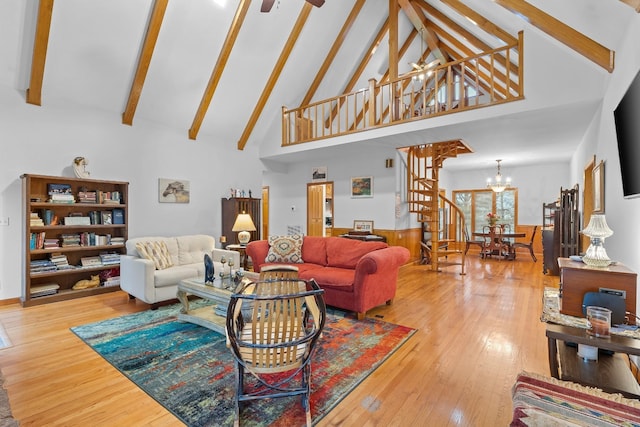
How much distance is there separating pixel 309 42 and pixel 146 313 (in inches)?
215

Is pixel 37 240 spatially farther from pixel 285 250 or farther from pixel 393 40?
pixel 393 40

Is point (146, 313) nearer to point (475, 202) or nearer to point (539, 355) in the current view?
point (539, 355)

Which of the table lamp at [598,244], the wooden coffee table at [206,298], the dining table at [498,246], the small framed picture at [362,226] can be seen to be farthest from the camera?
the dining table at [498,246]

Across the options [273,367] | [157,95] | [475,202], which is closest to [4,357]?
[273,367]

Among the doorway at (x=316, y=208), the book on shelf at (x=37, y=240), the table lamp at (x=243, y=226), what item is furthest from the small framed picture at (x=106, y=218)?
the doorway at (x=316, y=208)

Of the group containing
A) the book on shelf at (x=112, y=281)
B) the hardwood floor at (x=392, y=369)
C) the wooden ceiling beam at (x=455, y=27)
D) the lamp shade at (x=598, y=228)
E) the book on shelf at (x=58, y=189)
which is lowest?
the hardwood floor at (x=392, y=369)

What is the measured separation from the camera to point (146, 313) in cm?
374

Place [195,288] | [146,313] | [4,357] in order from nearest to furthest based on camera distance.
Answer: [4,357] < [195,288] < [146,313]

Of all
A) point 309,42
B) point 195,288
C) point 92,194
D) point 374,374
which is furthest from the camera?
point 309,42

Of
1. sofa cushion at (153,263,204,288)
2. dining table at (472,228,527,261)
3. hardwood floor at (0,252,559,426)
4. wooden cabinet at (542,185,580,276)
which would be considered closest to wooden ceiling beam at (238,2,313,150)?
sofa cushion at (153,263,204,288)

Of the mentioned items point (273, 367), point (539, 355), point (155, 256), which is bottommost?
point (539, 355)

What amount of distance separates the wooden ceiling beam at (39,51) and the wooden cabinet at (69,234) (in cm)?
118

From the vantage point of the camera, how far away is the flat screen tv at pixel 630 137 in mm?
1939

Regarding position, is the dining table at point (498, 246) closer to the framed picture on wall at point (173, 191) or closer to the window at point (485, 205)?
the window at point (485, 205)
